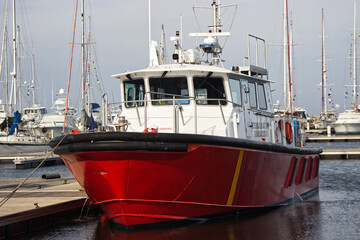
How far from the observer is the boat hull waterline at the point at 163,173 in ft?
28.6

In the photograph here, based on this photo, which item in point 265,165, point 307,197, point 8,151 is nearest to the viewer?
point 265,165

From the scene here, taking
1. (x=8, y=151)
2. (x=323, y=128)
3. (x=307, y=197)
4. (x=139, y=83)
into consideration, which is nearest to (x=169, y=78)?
(x=139, y=83)

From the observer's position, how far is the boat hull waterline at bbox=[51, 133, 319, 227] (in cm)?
871

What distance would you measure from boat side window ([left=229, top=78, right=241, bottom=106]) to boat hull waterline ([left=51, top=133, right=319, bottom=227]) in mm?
1158

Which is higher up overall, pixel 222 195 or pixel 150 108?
pixel 150 108

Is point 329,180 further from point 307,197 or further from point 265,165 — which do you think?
point 265,165

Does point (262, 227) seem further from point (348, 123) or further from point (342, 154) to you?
point (348, 123)

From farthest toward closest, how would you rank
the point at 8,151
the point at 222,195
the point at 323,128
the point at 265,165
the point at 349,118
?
the point at 323,128 < the point at 349,118 < the point at 8,151 < the point at 265,165 < the point at 222,195

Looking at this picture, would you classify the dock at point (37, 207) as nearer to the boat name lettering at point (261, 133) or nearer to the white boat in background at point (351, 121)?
the boat name lettering at point (261, 133)

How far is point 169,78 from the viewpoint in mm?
10688

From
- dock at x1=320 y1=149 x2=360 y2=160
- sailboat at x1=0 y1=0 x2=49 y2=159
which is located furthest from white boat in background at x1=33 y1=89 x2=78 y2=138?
dock at x1=320 y1=149 x2=360 y2=160

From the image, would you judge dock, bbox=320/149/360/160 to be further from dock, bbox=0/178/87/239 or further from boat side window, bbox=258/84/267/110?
dock, bbox=0/178/87/239

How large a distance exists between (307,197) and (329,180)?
5.48m

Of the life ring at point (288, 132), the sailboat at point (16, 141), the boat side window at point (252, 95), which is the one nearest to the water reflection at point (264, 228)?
the life ring at point (288, 132)
